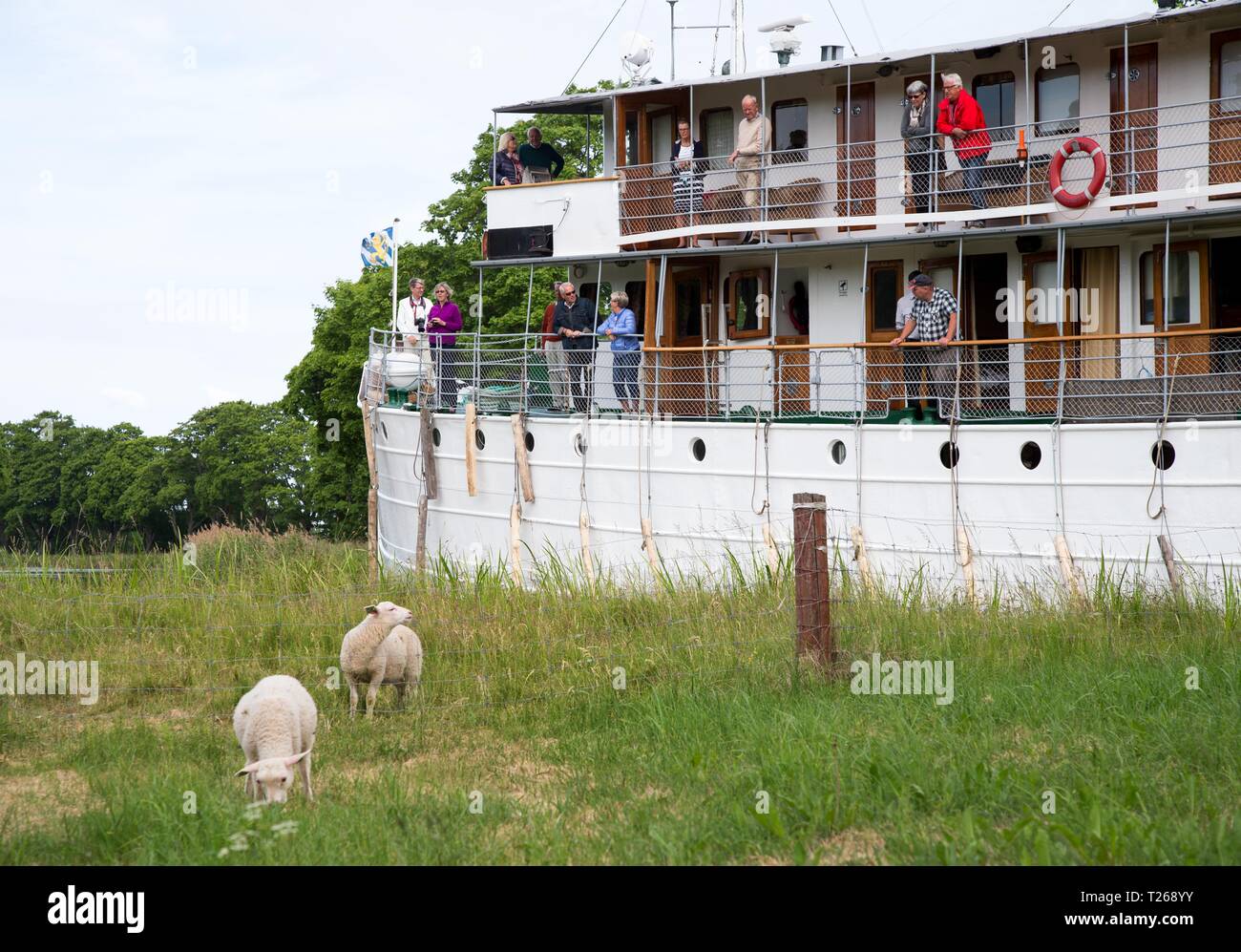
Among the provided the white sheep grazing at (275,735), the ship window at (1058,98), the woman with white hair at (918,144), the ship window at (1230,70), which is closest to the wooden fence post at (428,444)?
the woman with white hair at (918,144)

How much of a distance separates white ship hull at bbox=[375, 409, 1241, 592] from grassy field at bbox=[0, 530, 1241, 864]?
295 cm

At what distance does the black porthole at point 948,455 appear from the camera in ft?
55.1

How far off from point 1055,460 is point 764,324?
593 cm

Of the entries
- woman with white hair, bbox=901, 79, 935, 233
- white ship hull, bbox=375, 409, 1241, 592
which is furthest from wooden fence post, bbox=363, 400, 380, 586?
woman with white hair, bbox=901, 79, 935, 233

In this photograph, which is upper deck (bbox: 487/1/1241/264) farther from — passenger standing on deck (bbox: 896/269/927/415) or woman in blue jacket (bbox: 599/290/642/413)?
woman in blue jacket (bbox: 599/290/642/413)

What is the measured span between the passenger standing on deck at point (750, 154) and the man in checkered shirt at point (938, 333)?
12.1ft

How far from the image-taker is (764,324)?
20922 mm

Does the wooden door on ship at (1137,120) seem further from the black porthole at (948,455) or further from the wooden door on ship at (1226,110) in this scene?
the black porthole at (948,455)

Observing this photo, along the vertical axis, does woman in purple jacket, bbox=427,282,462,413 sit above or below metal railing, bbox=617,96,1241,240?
below

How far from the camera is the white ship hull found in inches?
603

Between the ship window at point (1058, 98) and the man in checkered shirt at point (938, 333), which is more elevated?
the ship window at point (1058, 98)

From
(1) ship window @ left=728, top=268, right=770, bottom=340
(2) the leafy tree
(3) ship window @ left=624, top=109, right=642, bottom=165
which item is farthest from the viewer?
(2) the leafy tree

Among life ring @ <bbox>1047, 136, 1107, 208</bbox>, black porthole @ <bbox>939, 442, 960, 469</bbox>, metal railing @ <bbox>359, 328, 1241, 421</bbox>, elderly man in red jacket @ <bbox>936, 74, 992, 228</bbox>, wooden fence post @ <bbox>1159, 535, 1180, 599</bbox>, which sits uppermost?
elderly man in red jacket @ <bbox>936, 74, 992, 228</bbox>
